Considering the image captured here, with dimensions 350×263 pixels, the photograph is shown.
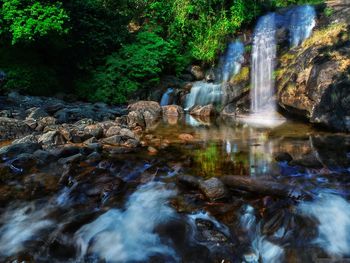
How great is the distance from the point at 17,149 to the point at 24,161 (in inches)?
23.0

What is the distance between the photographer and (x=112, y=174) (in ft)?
16.8

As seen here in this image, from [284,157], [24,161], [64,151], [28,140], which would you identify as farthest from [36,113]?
[284,157]

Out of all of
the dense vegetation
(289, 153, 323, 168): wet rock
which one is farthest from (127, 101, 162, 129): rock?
(289, 153, 323, 168): wet rock

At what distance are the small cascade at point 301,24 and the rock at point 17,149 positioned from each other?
9.67 m

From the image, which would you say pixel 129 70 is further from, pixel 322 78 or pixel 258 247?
pixel 258 247

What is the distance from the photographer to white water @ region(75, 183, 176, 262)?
3213mm

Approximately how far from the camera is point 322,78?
8.27 meters

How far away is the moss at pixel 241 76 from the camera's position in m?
12.0

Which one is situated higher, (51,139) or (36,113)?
(36,113)

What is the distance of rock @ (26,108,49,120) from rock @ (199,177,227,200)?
247 inches

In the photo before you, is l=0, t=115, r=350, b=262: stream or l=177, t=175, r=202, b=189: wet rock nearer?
l=0, t=115, r=350, b=262: stream

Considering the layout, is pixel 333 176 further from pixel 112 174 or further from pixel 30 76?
pixel 30 76

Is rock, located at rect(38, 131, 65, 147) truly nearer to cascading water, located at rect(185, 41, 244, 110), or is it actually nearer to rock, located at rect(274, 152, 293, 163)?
rock, located at rect(274, 152, 293, 163)

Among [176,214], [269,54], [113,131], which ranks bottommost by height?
[176,214]
